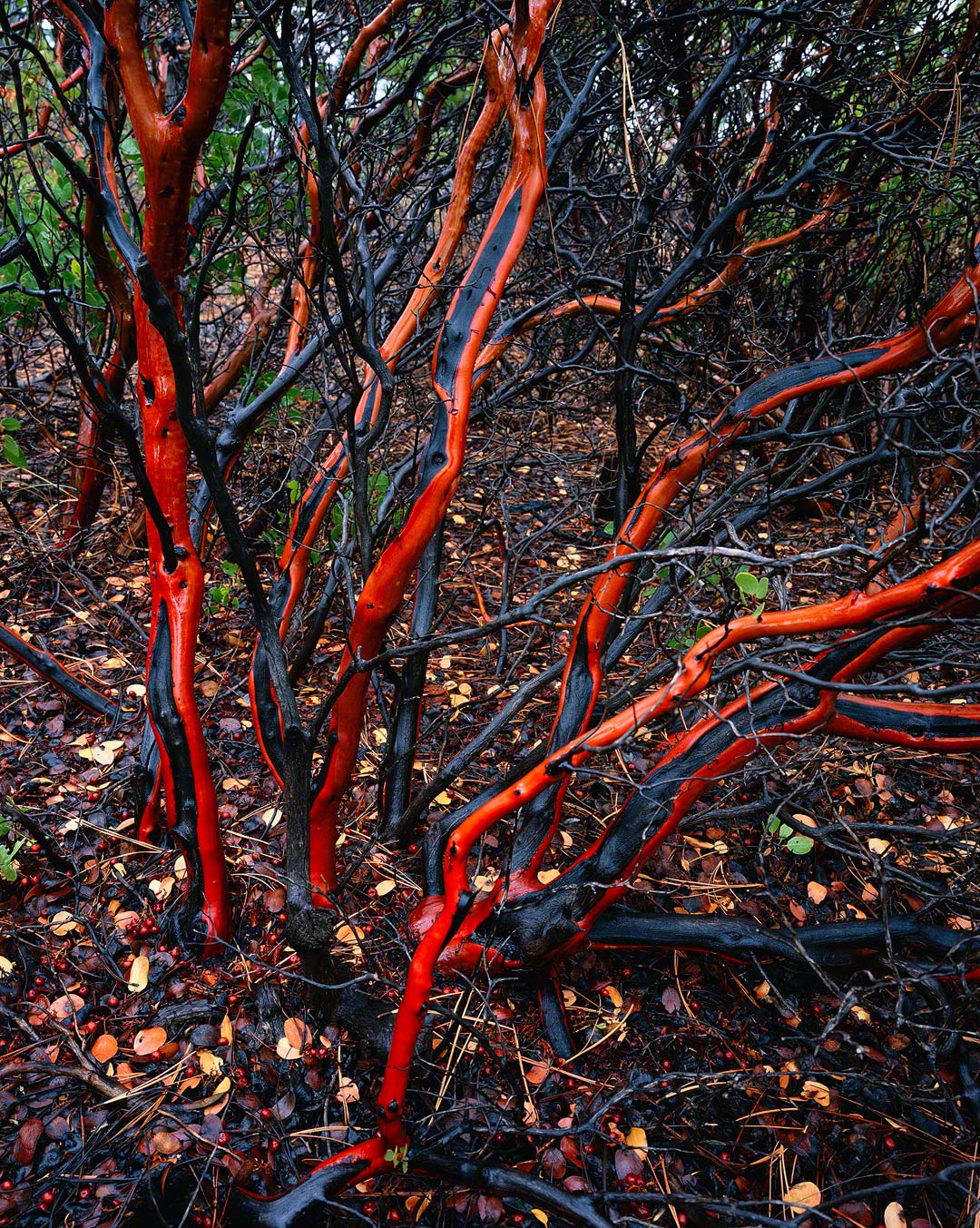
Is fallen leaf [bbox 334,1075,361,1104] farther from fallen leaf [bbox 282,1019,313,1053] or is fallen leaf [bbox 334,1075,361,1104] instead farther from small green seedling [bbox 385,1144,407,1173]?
small green seedling [bbox 385,1144,407,1173]

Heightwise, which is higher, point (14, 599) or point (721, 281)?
point (721, 281)

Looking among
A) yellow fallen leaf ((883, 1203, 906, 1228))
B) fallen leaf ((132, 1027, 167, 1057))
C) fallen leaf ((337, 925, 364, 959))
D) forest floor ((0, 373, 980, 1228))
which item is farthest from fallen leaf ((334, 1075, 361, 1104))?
yellow fallen leaf ((883, 1203, 906, 1228))

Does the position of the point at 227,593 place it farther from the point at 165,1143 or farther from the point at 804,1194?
the point at 804,1194

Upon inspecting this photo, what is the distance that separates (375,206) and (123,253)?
687 mm

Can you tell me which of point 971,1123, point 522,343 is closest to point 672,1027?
point 971,1123

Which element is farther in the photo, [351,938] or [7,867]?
[351,938]

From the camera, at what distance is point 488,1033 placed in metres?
2.42

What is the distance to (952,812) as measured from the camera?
10.8 ft

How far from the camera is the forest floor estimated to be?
6.79ft

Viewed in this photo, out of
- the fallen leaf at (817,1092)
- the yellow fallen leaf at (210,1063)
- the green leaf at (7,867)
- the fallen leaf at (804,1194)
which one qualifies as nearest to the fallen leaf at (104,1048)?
the yellow fallen leaf at (210,1063)

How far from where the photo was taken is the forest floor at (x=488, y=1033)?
2.07m

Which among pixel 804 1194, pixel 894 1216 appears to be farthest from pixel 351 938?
pixel 894 1216

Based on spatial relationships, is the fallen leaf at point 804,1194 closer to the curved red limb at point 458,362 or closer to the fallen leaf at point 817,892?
the fallen leaf at point 817,892

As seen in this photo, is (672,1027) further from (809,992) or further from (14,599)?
(14,599)
